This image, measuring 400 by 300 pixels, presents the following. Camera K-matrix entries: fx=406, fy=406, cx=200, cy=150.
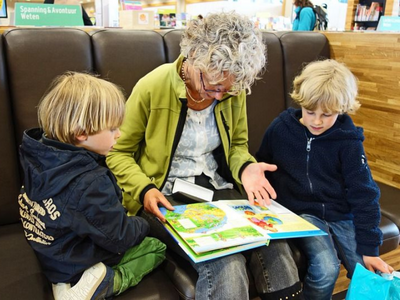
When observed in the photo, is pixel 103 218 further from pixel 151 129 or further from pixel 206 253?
pixel 151 129

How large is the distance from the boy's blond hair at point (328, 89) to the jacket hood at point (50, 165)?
74 centimetres

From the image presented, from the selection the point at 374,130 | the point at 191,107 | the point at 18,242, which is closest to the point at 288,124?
the point at 191,107

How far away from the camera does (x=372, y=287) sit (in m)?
1.16

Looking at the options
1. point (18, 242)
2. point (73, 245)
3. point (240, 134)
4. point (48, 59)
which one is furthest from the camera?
point (240, 134)

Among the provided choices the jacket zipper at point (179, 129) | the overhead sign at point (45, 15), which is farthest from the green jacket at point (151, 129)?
the overhead sign at point (45, 15)

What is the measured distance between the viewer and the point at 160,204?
4.16ft

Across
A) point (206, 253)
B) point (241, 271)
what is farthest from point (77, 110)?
point (241, 271)

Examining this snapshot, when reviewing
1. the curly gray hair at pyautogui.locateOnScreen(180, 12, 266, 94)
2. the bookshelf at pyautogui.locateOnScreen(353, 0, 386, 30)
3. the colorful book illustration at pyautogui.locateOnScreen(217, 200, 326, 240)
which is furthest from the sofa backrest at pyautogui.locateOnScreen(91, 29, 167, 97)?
the bookshelf at pyautogui.locateOnScreen(353, 0, 386, 30)

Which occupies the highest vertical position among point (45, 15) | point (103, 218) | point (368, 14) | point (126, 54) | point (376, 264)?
point (368, 14)

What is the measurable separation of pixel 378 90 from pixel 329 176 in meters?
0.72

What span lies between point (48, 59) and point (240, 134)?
76 cm

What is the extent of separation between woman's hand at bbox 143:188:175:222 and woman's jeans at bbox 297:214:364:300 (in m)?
0.49

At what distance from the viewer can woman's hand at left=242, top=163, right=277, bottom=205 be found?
1.36 metres

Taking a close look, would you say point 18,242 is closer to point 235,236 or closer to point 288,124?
point 235,236
